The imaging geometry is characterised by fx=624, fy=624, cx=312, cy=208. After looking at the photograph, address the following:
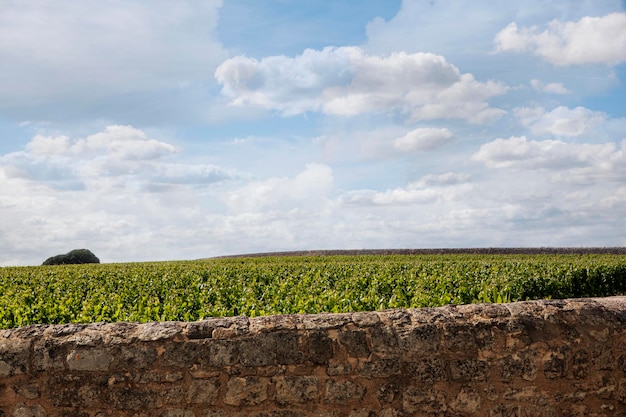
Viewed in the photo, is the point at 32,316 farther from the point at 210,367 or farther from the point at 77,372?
the point at 210,367

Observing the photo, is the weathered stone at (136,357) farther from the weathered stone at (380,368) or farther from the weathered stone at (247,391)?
the weathered stone at (380,368)

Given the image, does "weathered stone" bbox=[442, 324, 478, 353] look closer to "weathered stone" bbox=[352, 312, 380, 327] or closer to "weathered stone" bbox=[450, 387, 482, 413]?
"weathered stone" bbox=[450, 387, 482, 413]

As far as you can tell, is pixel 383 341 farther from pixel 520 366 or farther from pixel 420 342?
pixel 520 366

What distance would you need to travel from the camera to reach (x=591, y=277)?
1803 centimetres

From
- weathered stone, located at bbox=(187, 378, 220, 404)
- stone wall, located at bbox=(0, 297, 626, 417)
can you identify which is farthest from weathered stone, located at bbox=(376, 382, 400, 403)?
weathered stone, located at bbox=(187, 378, 220, 404)

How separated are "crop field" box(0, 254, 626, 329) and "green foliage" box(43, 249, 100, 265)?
63.8 ft

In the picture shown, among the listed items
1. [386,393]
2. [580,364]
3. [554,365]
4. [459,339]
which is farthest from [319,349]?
[580,364]

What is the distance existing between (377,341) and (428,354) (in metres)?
0.49

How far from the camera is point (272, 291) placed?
1038 centimetres

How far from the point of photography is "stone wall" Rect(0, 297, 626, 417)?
558cm

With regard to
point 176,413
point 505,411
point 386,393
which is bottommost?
point 505,411

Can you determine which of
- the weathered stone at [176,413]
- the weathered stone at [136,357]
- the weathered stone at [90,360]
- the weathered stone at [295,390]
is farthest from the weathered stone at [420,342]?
the weathered stone at [90,360]

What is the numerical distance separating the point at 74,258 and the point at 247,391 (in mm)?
33819

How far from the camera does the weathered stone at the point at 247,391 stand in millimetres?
5562
